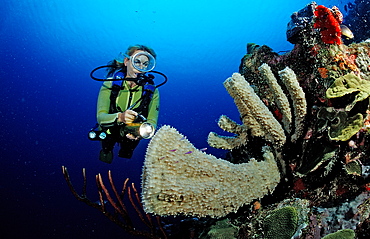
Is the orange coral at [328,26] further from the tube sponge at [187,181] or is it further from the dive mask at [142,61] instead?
the dive mask at [142,61]

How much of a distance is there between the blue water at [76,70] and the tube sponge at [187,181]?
1393 cm

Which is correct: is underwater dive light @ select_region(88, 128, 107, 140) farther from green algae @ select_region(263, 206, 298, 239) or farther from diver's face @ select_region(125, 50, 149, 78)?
green algae @ select_region(263, 206, 298, 239)

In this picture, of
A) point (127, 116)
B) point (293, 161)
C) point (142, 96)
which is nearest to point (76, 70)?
point (142, 96)

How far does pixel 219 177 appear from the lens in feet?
6.27

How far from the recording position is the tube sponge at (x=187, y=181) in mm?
1670

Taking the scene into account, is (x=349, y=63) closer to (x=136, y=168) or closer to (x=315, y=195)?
(x=315, y=195)

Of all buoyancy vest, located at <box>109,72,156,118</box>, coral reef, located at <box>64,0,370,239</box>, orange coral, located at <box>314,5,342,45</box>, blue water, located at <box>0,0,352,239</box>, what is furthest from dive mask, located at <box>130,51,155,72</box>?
blue water, located at <box>0,0,352,239</box>

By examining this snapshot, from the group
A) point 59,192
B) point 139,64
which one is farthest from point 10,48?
point 139,64

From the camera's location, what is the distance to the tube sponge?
5.48ft

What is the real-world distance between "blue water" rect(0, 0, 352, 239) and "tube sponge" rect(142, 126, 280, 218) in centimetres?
→ 1393

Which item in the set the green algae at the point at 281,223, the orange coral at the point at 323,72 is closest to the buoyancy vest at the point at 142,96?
the orange coral at the point at 323,72

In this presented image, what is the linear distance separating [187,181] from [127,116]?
195 centimetres

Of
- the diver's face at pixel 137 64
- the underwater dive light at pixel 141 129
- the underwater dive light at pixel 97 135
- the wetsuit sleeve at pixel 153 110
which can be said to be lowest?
the underwater dive light at pixel 141 129

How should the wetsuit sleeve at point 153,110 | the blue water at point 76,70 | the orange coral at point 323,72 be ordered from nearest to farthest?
the orange coral at point 323,72
the wetsuit sleeve at point 153,110
the blue water at point 76,70
